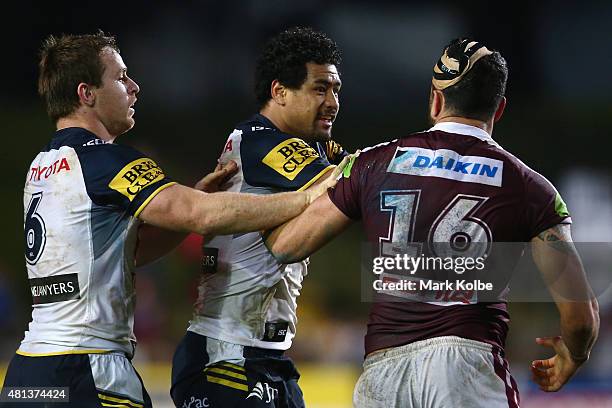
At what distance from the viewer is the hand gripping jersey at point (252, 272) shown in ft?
15.5

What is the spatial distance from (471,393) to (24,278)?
11.9 meters

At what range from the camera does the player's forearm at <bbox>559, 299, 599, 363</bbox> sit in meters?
4.02

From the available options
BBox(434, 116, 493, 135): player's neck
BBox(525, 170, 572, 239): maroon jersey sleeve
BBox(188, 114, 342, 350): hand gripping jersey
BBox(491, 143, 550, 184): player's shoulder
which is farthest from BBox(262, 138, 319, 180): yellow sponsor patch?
BBox(525, 170, 572, 239): maroon jersey sleeve

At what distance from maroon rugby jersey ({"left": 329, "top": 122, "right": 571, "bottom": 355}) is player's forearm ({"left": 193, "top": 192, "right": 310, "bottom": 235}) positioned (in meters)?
0.51

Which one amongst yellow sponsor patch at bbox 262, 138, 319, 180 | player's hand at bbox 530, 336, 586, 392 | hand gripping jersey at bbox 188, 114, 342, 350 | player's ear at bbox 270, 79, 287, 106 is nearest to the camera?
player's hand at bbox 530, 336, 586, 392

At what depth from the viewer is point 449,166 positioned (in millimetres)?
3936

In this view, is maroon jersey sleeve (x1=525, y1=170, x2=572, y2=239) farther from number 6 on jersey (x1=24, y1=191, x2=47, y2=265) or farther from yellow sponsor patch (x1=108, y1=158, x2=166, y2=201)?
number 6 on jersey (x1=24, y1=191, x2=47, y2=265)

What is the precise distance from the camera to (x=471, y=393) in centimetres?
379

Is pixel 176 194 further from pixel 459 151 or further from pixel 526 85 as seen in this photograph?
pixel 526 85

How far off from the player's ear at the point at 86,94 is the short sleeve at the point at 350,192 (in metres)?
1.38

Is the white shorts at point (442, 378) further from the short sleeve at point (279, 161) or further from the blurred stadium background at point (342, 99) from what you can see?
the blurred stadium background at point (342, 99)

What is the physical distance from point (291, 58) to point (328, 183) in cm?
120

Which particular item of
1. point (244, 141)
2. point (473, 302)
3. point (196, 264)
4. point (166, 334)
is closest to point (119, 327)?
point (244, 141)

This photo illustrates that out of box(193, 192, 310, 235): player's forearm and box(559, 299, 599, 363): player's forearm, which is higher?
box(193, 192, 310, 235): player's forearm
